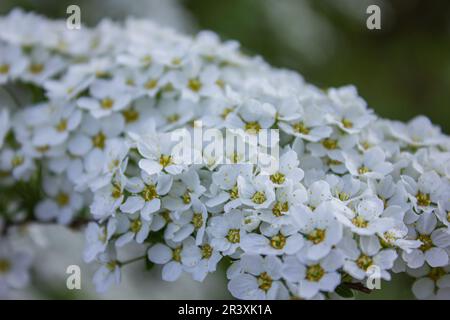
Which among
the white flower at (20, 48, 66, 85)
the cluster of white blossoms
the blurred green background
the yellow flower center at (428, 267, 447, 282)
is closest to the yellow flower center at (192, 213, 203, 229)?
the cluster of white blossoms

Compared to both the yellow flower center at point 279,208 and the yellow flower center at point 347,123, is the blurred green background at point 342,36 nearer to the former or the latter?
the yellow flower center at point 347,123

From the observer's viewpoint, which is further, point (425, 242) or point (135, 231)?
point (135, 231)

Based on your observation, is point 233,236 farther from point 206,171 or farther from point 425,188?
point 425,188

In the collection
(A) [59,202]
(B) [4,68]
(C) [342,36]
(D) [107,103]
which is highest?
(C) [342,36]

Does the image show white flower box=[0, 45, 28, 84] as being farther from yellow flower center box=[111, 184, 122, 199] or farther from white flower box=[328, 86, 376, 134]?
white flower box=[328, 86, 376, 134]

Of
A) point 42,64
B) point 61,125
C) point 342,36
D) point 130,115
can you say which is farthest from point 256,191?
point 342,36

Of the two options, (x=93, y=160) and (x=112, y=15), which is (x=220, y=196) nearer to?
(x=93, y=160)

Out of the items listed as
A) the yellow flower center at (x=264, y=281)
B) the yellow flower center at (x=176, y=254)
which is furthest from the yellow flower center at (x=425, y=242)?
the yellow flower center at (x=176, y=254)
